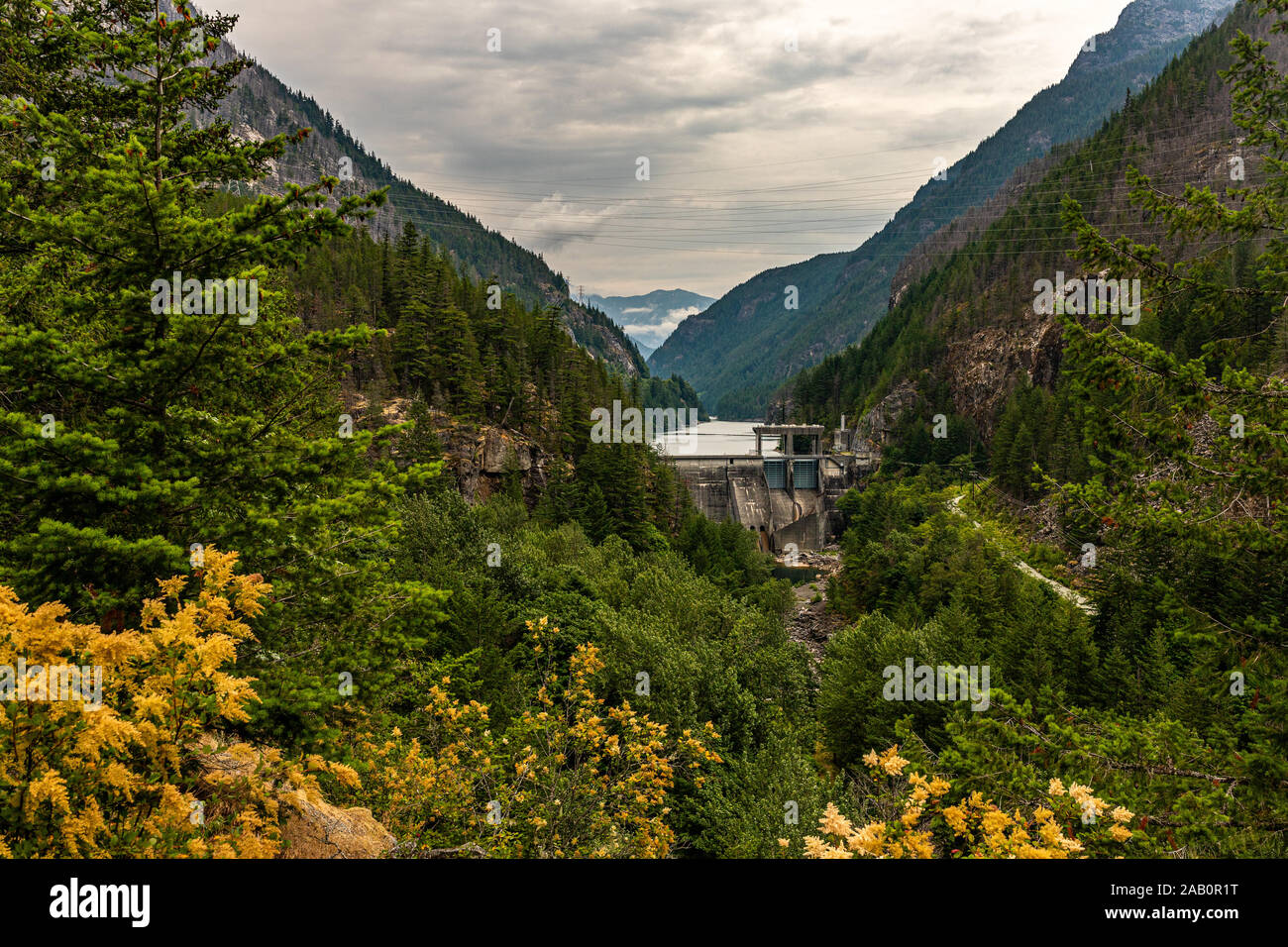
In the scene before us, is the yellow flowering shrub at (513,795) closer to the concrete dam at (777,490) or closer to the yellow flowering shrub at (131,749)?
the yellow flowering shrub at (131,749)

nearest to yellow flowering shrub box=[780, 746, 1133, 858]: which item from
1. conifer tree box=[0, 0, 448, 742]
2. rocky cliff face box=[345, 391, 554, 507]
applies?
conifer tree box=[0, 0, 448, 742]

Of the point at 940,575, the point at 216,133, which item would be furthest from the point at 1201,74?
the point at 216,133

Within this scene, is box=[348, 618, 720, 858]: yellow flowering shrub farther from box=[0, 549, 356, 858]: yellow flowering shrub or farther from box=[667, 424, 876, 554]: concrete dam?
box=[667, 424, 876, 554]: concrete dam

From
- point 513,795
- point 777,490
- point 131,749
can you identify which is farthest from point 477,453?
point 777,490

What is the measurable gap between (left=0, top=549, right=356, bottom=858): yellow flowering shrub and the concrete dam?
81.6 metres

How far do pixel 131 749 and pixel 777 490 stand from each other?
3657 inches

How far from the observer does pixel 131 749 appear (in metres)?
5.36

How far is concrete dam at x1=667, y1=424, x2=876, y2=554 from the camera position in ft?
296

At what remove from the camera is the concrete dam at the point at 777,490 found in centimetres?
9025

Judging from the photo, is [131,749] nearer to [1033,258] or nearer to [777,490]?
[777,490]

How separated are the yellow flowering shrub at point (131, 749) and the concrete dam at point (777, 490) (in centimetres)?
8165

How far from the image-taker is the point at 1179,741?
7570 millimetres
